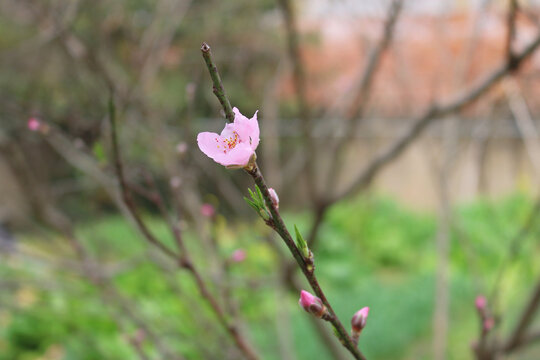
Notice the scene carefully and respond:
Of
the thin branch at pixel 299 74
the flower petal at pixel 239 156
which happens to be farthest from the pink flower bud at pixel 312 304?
the thin branch at pixel 299 74

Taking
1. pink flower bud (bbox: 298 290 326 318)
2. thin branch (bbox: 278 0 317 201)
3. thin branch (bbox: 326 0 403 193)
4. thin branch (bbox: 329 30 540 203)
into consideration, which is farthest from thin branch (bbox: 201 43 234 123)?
thin branch (bbox: 278 0 317 201)

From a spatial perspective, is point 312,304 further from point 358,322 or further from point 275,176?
point 275,176

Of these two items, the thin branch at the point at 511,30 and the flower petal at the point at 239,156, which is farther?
the thin branch at the point at 511,30

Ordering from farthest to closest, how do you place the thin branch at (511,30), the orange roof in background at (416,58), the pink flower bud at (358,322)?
the orange roof in background at (416,58) → the thin branch at (511,30) → the pink flower bud at (358,322)

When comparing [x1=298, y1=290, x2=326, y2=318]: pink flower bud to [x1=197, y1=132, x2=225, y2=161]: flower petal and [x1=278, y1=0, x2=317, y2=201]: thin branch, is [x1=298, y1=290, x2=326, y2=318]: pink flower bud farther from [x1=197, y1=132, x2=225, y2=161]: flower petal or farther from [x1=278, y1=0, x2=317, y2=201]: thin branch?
[x1=278, y1=0, x2=317, y2=201]: thin branch

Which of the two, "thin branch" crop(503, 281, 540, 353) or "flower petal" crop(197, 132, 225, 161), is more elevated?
"thin branch" crop(503, 281, 540, 353)

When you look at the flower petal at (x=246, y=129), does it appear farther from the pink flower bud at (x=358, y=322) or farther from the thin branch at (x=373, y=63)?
the thin branch at (x=373, y=63)

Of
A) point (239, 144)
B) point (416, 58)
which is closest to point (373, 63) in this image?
point (239, 144)
